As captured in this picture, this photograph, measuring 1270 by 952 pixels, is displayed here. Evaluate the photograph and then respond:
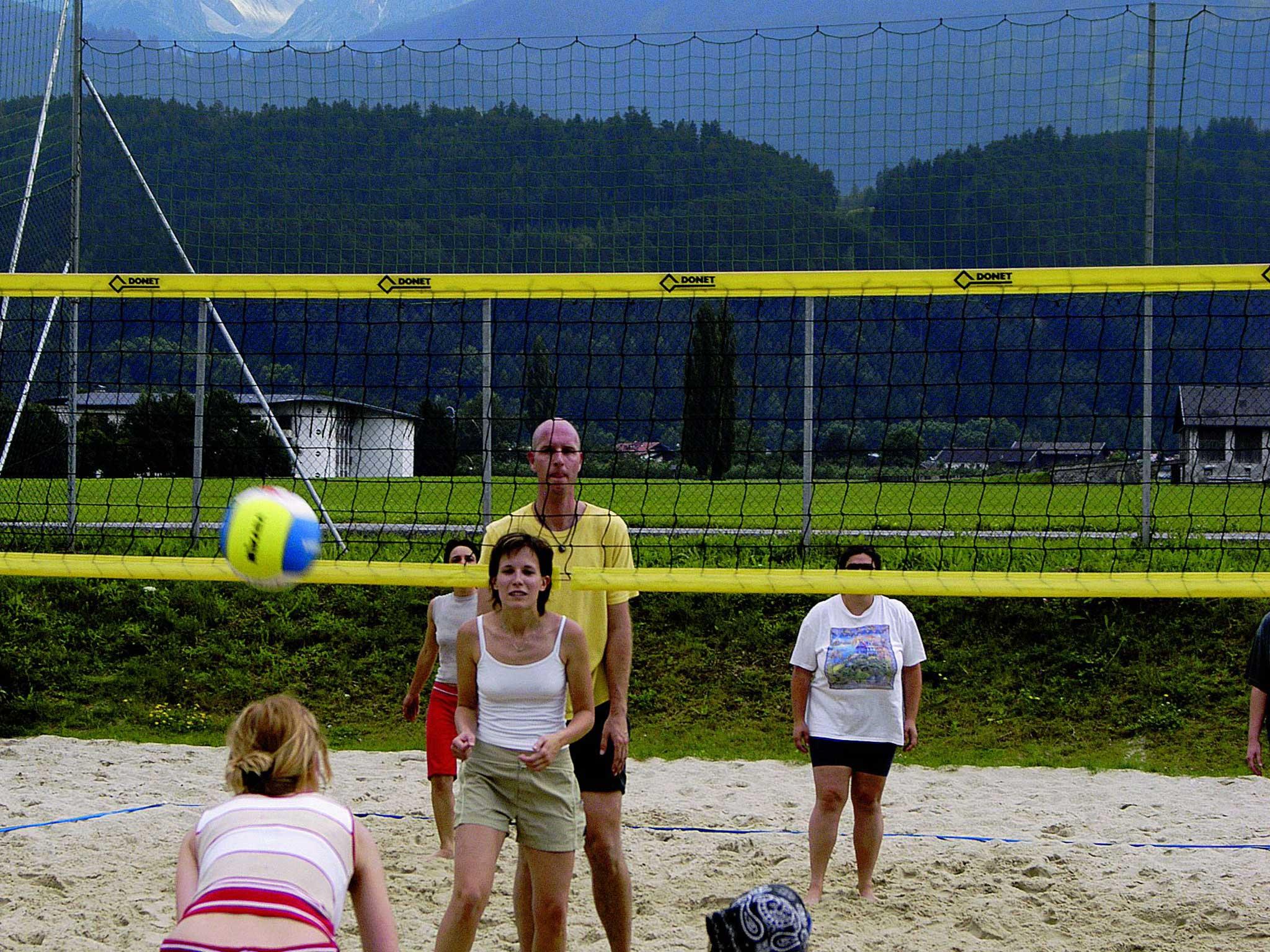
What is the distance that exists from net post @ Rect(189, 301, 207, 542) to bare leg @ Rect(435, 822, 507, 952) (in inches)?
75.7

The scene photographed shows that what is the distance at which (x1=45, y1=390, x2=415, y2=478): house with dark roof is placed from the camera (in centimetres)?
692

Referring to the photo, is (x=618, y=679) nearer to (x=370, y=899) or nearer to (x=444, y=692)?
(x=370, y=899)

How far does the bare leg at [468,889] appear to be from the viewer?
3.40 metres

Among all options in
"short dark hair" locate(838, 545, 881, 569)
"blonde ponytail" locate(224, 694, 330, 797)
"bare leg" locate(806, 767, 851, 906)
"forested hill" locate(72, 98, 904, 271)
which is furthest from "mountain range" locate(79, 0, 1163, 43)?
"blonde ponytail" locate(224, 694, 330, 797)

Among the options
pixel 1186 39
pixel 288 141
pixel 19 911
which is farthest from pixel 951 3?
pixel 19 911

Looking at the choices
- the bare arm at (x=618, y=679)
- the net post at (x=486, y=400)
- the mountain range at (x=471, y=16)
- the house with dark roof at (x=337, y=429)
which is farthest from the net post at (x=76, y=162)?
the bare arm at (x=618, y=679)

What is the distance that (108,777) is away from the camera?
7.26 m

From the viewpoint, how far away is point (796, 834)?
5941mm

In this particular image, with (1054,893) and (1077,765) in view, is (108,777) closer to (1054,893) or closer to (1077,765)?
(1054,893)

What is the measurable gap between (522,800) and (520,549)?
700mm

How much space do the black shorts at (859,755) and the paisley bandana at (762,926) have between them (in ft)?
9.96

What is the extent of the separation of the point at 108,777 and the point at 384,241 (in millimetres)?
4628

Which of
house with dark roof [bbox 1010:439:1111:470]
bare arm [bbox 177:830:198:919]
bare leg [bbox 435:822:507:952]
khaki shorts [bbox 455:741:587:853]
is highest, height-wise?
house with dark roof [bbox 1010:439:1111:470]

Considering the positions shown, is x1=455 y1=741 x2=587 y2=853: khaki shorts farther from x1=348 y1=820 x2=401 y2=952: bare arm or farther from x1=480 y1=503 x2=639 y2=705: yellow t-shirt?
x1=348 y1=820 x2=401 y2=952: bare arm
